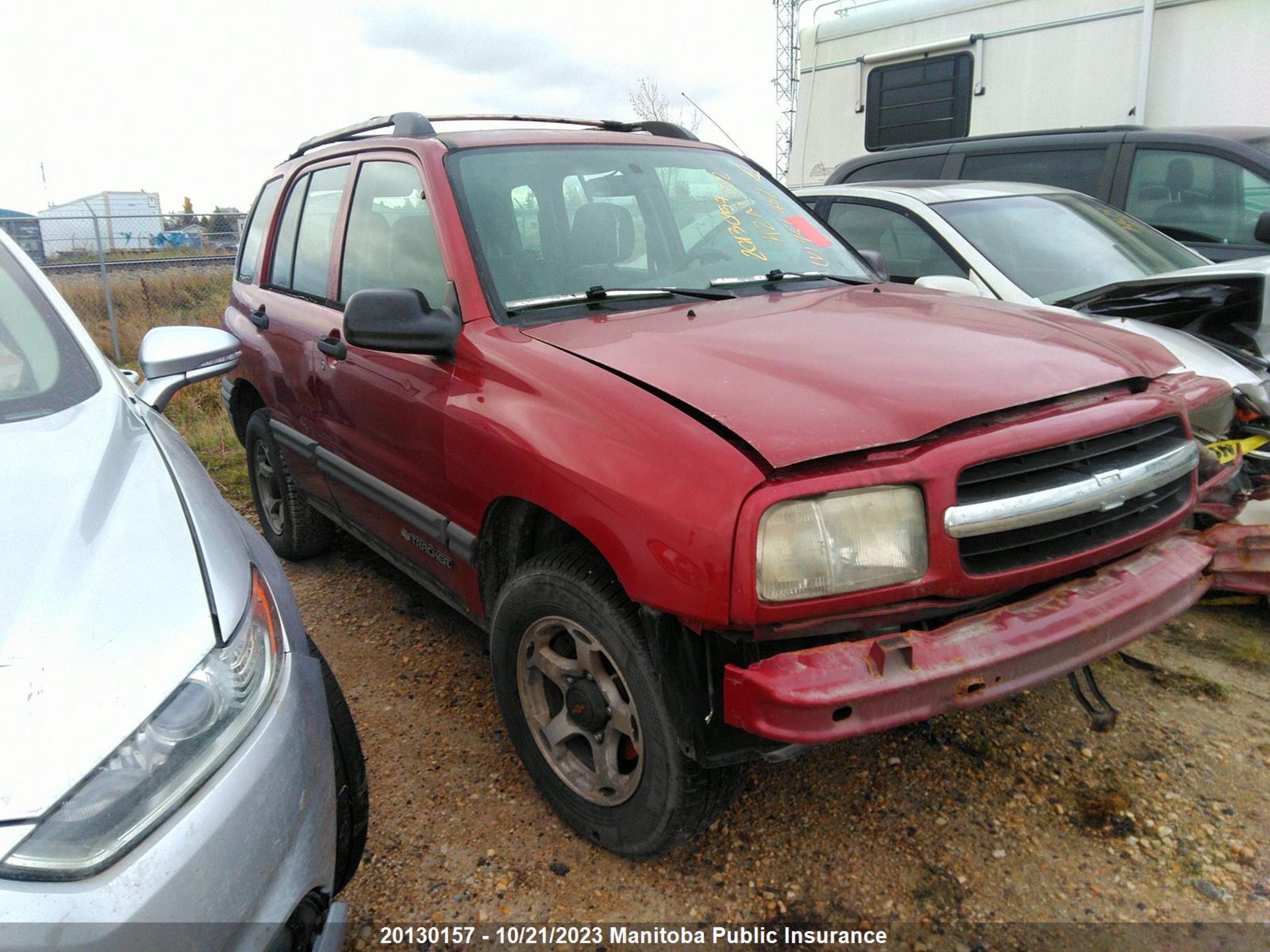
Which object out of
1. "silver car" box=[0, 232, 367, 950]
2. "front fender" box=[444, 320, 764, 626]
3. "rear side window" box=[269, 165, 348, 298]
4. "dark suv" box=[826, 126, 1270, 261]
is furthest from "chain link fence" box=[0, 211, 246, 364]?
"silver car" box=[0, 232, 367, 950]

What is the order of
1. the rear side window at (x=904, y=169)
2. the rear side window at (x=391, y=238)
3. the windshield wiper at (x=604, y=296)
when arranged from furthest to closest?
the rear side window at (x=904, y=169) → the rear side window at (x=391, y=238) → the windshield wiper at (x=604, y=296)

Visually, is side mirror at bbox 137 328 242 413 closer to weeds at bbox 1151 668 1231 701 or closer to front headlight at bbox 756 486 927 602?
front headlight at bbox 756 486 927 602

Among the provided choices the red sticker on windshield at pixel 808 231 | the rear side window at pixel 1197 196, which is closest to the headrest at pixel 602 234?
the red sticker on windshield at pixel 808 231

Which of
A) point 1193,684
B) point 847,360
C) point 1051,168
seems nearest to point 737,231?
point 847,360

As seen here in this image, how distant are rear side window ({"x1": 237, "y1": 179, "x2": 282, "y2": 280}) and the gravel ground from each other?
2363 millimetres

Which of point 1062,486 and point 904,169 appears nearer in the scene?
point 1062,486

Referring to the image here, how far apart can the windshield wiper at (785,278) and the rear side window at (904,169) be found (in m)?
3.57

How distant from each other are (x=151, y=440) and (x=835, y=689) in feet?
5.24

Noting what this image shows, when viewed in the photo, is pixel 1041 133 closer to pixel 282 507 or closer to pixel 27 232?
pixel 282 507

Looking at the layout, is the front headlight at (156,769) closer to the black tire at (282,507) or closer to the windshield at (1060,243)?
the black tire at (282,507)

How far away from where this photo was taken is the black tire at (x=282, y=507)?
4.18 meters

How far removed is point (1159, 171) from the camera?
217 inches

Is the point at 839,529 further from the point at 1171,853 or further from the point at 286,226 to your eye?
the point at 286,226

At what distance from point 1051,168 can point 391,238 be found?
469cm
